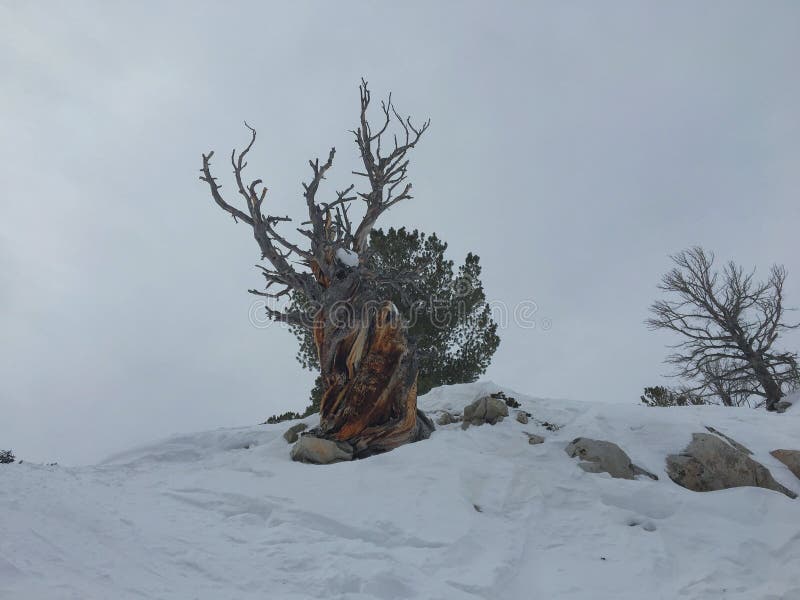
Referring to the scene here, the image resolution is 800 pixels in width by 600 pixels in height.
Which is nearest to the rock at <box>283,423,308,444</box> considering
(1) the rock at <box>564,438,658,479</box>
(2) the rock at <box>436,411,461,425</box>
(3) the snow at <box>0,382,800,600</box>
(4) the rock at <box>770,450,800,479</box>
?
(3) the snow at <box>0,382,800,600</box>

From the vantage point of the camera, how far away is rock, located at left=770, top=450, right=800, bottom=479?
282 inches

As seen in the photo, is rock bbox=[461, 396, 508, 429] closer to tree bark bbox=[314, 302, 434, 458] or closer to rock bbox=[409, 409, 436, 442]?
rock bbox=[409, 409, 436, 442]

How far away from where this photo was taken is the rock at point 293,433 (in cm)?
907

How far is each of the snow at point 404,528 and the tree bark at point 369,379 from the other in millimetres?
992

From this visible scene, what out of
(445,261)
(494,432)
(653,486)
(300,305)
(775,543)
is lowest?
(775,543)

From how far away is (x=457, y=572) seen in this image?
435 centimetres

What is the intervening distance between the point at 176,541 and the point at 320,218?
21.8 ft

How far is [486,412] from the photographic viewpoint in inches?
358

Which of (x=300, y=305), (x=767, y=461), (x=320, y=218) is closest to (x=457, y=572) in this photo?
(x=767, y=461)

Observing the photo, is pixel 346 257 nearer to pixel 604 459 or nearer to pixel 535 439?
pixel 535 439

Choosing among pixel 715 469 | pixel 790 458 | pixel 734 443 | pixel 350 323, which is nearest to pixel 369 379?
pixel 350 323

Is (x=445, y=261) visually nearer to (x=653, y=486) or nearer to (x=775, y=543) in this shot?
(x=653, y=486)

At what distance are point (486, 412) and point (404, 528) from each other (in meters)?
4.25

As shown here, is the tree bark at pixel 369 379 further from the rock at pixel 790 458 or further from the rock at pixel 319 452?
the rock at pixel 790 458
